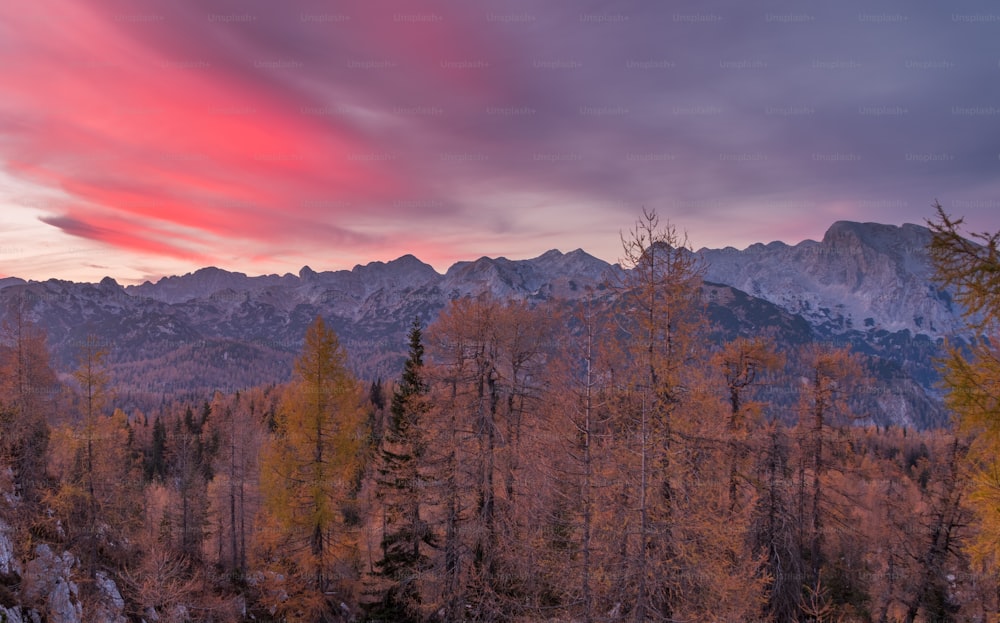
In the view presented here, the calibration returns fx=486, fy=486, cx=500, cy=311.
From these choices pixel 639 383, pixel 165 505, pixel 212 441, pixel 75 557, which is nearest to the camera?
pixel 639 383

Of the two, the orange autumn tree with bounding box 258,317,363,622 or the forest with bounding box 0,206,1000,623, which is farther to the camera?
the orange autumn tree with bounding box 258,317,363,622

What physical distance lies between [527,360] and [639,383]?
1112 centimetres

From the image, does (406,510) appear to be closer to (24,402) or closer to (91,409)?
(91,409)

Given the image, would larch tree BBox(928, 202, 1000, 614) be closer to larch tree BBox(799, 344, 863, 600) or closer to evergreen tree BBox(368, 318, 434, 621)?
larch tree BBox(799, 344, 863, 600)

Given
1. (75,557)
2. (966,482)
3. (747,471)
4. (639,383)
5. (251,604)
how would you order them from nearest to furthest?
(639,383), (747,471), (966,482), (75,557), (251,604)

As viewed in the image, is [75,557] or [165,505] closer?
[75,557]

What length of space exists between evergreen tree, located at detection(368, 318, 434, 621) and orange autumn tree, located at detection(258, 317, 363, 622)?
8.75 feet

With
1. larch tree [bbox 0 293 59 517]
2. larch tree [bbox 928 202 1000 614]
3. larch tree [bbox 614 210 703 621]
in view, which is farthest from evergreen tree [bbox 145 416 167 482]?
larch tree [bbox 928 202 1000 614]

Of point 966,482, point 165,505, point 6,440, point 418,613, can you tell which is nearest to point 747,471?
point 966,482

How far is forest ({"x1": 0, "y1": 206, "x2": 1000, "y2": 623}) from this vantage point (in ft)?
40.5

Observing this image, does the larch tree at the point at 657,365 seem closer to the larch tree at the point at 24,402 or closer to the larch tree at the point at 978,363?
the larch tree at the point at 978,363

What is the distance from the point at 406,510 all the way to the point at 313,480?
5.75m

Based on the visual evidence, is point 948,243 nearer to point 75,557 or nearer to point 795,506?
point 795,506

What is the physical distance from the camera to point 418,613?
24.7 m
